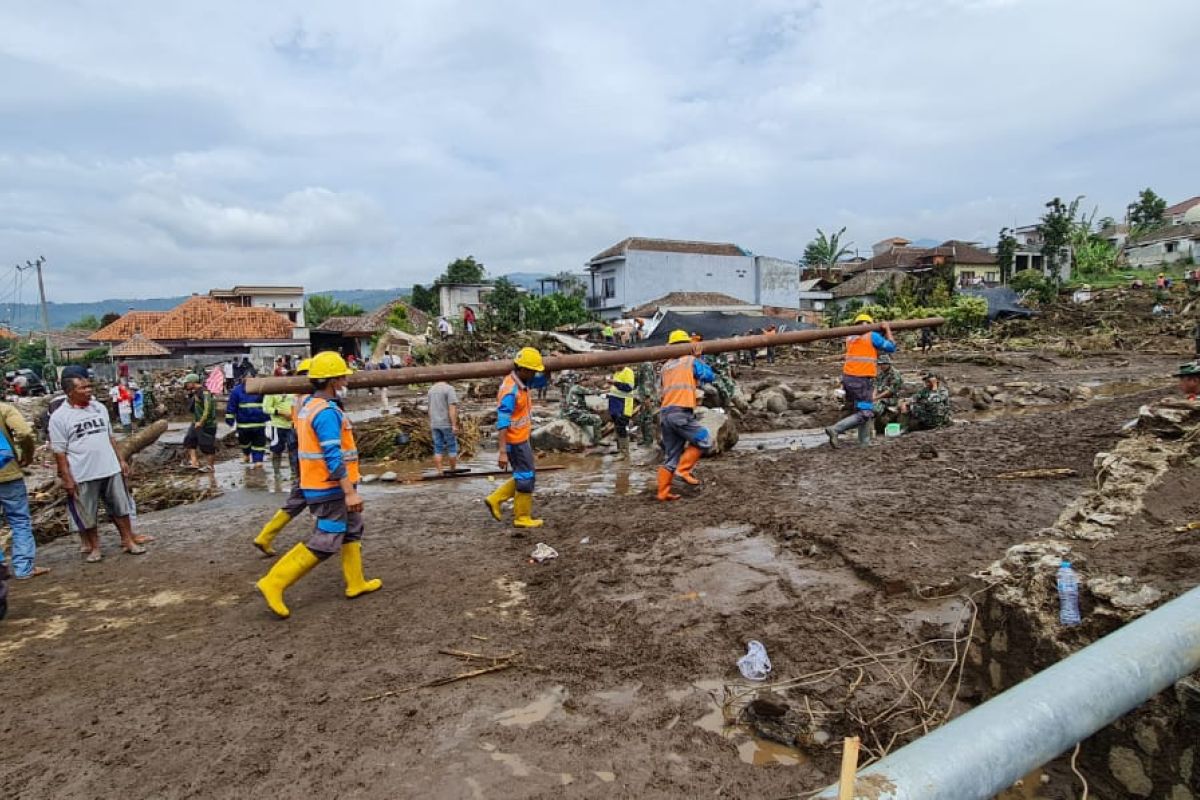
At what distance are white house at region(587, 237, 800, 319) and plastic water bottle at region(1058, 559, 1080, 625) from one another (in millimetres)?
44406

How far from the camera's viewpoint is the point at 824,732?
299 centimetres

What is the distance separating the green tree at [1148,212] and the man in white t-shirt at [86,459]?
3055 inches

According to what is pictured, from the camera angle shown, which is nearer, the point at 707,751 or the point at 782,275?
the point at 707,751

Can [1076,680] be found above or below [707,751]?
above

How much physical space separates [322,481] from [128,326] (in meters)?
42.8

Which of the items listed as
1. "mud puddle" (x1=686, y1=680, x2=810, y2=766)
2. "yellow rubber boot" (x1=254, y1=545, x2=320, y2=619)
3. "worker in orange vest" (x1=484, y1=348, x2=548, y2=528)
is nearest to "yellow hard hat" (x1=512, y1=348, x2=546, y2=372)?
"worker in orange vest" (x1=484, y1=348, x2=548, y2=528)

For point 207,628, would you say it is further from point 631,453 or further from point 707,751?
point 631,453

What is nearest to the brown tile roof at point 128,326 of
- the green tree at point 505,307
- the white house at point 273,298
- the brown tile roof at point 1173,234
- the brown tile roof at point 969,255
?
the white house at point 273,298

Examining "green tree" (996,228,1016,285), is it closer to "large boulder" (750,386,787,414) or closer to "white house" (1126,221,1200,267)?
"white house" (1126,221,1200,267)

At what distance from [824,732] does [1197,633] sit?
1.86m

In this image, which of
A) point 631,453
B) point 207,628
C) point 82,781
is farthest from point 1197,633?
point 631,453

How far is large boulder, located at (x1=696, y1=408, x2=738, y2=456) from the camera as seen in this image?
35.3 feet

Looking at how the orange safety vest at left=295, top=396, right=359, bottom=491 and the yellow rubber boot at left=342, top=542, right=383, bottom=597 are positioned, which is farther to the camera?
the yellow rubber boot at left=342, top=542, right=383, bottom=597

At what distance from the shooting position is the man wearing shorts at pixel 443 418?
386 inches
